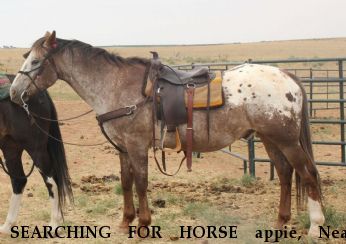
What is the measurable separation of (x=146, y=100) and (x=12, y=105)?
1.59m

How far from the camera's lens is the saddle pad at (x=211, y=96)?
4695 millimetres

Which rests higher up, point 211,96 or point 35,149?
point 211,96

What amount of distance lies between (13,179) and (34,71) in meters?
1.42

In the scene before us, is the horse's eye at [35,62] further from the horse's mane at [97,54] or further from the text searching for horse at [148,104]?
the horse's mane at [97,54]


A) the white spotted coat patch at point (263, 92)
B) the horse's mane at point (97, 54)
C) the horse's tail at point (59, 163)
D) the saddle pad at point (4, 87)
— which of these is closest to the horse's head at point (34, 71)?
the horse's mane at point (97, 54)

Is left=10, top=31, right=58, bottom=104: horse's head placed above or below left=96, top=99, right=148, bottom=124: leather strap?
above

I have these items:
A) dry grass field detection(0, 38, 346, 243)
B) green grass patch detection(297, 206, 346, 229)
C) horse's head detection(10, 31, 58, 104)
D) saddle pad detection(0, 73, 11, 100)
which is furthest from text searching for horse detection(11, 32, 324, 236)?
dry grass field detection(0, 38, 346, 243)

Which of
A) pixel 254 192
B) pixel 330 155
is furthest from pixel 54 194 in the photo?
pixel 330 155

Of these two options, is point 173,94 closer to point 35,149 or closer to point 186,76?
point 186,76

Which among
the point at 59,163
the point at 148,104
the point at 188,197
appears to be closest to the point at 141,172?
the point at 148,104

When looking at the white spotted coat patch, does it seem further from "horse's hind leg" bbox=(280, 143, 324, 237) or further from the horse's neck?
the horse's neck

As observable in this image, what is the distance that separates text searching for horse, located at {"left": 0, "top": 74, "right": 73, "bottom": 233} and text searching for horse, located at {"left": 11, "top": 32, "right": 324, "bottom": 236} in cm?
43

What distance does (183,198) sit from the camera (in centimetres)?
659

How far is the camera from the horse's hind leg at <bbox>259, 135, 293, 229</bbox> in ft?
17.2
